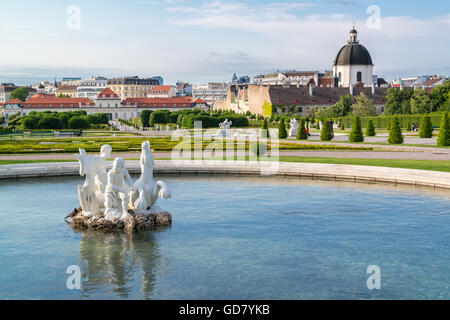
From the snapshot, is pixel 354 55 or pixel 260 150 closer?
pixel 260 150

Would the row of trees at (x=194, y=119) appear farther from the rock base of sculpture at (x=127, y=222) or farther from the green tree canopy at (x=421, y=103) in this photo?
the rock base of sculpture at (x=127, y=222)

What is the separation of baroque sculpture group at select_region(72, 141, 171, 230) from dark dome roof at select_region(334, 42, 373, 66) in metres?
111

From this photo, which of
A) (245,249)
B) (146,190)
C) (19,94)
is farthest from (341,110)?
(19,94)

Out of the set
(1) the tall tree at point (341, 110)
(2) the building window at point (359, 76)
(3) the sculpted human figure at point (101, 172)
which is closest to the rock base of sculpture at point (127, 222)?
(3) the sculpted human figure at point (101, 172)

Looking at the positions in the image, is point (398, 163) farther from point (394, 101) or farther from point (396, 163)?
point (394, 101)

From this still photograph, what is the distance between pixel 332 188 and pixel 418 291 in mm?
9186

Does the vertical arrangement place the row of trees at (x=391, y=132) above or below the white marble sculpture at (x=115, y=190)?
above

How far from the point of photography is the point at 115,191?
12695 mm

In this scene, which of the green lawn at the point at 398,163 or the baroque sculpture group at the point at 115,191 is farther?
the green lawn at the point at 398,163

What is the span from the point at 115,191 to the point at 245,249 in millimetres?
3621

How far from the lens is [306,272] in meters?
9.66

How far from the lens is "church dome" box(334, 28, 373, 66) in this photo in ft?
386

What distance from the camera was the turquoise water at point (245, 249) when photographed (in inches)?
354
